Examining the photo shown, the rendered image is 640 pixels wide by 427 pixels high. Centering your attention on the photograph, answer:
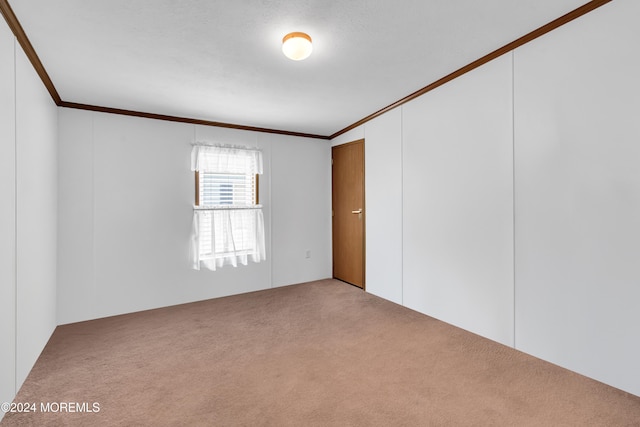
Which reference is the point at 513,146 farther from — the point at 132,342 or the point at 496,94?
the point at 132,342

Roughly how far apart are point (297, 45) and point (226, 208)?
2.52 metres

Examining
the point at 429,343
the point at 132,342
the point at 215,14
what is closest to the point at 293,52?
the point at 215,14

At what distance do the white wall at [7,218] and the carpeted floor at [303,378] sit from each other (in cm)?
31

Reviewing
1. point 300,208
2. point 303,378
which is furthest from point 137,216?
point 303,378

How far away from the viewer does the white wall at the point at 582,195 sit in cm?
183

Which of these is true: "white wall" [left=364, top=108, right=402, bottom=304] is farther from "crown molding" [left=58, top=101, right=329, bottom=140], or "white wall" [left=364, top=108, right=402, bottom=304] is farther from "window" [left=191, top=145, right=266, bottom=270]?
"window" [left=191, top=145, right=266, bottom=270]

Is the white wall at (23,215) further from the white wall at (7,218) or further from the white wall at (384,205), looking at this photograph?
the white wall at (384,205)

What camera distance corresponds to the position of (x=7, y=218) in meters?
1.82

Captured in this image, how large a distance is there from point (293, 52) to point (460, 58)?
147cm

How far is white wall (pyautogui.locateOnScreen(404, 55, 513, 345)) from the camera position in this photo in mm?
2523

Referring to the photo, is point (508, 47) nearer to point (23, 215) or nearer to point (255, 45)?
point (255, 45)

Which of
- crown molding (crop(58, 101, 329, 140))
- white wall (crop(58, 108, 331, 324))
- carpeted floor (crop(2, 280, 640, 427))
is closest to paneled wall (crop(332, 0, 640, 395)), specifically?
carpeted floor (crop(2, 280, 640, 427))

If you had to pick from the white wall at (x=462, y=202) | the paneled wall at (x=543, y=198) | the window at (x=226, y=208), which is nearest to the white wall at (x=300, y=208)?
the window at (x=226, y=208)

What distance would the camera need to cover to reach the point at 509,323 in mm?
2480
